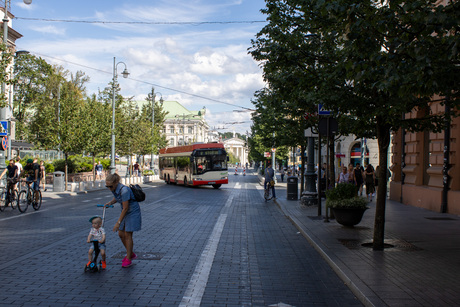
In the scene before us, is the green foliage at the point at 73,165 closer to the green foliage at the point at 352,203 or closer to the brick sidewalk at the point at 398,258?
the brick sidewalk at the point at 398,258

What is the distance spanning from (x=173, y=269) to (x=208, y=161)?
96.5 feet

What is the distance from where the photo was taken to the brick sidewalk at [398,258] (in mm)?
6062

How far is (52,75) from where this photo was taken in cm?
5794

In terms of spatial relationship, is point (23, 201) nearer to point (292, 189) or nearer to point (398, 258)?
point (292, 189)

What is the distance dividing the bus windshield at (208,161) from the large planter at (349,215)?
24984 mm

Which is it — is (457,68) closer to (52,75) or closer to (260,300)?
(260,300)

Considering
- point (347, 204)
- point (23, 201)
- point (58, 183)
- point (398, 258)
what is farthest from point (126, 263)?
point (58, 183)

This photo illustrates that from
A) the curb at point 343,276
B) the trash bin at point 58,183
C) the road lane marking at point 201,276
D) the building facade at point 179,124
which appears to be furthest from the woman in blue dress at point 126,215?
the building facade at point 179,124

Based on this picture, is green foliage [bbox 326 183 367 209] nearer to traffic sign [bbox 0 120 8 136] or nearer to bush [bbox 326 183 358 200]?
bush [bbox 326 183 358 200]

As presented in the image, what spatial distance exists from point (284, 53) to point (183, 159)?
93.7 feet

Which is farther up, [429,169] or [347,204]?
[429,169]

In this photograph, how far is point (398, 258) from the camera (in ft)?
27.9

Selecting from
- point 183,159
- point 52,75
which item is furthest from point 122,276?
point 52,75

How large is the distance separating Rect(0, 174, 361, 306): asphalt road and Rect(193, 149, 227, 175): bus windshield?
75.6ft
